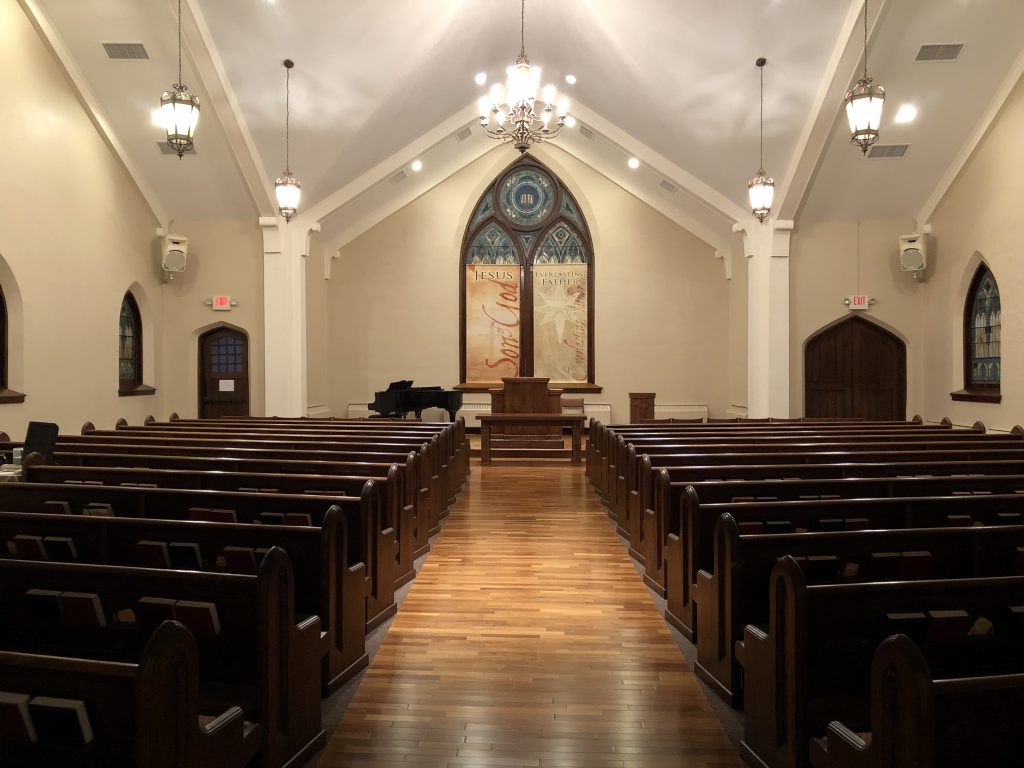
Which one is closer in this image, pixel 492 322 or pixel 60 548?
pixel 60 548

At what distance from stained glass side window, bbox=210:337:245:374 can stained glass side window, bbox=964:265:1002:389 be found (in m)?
10.6

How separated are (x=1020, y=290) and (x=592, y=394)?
23.1 feet

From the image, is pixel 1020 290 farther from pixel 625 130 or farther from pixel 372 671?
pixel 372 671

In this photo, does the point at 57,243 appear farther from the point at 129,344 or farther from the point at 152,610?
the point at 152,610

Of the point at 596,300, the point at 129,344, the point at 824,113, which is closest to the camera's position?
the point at 824,113

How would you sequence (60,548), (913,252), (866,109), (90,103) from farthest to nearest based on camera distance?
(913,252)
(90,103)
(866,109)
(60,548)

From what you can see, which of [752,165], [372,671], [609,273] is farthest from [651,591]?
[609,273]

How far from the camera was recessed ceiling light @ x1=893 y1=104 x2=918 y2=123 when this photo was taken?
849 cm

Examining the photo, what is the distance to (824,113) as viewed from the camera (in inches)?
336

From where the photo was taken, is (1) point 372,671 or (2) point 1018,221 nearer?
(1) point 372,671

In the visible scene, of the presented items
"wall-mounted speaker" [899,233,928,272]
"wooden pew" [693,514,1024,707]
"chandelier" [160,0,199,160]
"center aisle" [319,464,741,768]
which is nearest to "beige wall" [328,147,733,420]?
"wall-mounted speaker" [899,233,928,272]

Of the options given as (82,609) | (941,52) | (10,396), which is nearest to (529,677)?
(82,609)

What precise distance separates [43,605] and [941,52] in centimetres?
938

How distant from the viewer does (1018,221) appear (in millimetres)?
8008
